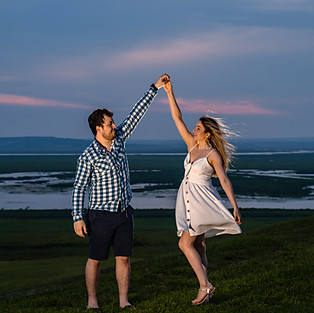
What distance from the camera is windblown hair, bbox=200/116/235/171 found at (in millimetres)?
6582

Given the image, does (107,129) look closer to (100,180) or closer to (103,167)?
(103,167)

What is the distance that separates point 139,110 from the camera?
7055 mm

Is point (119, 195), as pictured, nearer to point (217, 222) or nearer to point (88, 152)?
point (88, 152)

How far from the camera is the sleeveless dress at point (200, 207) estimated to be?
252 inches

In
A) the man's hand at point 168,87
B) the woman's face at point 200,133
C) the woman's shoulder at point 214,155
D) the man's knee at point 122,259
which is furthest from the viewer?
the man's hand at point 168,87

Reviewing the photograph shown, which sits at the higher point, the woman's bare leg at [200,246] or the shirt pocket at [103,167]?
the shirt pocket at [103,167]

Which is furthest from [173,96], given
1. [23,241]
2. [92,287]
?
[23,241]

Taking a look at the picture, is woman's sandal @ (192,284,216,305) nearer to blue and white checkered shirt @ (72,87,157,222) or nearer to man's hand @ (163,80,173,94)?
blue and white checkered shirt @ (72,87,157,222)

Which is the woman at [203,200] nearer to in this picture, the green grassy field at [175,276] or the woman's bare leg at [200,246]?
the woman's bare leg at [200,246]

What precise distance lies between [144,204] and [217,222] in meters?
39.0

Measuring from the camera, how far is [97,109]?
638 cm

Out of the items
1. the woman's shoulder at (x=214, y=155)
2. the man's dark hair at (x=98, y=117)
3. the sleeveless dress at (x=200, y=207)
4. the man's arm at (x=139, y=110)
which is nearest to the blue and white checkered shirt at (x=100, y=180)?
the man's dark hair at (x=98, y=117)

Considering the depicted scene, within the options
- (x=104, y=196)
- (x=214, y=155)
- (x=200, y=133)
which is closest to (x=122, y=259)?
(x=104, y=196)

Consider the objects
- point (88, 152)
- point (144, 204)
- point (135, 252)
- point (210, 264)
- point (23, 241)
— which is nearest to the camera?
point (88, 152)
